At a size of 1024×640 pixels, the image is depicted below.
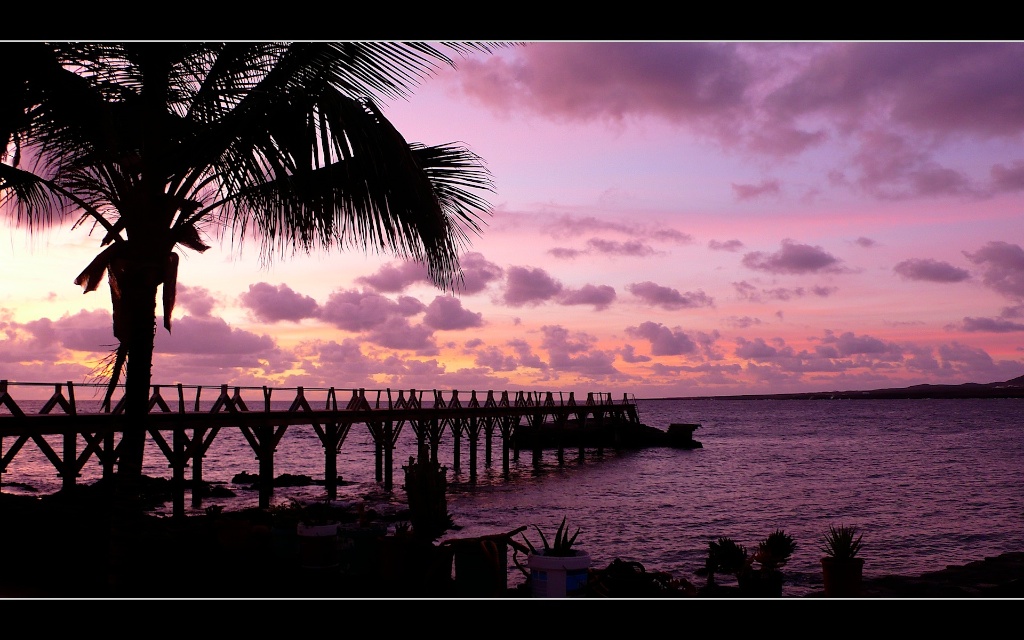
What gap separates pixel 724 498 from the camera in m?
36.4

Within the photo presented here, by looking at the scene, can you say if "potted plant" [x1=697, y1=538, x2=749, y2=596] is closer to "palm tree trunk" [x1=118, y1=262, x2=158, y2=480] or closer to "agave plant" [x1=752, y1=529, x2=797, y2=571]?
"agave plant" [x1=752, y1=529, x2=797, y2=571]

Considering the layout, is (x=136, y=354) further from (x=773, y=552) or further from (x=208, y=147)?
(x=773, y=552)

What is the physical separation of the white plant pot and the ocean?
569cm

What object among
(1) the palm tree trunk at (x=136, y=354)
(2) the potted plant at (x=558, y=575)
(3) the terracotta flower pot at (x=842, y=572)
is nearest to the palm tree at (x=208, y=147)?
(1) the palm tree trunk at (x=136, y=354)

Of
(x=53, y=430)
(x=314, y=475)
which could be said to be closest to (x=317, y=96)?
(x=53, y=430)

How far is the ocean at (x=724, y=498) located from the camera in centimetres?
2384

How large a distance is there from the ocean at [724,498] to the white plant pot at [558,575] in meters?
5.69

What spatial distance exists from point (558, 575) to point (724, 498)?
105 ft

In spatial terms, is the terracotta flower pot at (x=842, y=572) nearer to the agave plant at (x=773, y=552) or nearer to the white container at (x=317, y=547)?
the agave plant at (x=773, y=552)

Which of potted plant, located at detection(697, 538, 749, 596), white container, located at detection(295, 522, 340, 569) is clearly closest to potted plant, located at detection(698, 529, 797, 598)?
potted plant, located at detection(697, 538, 749, 596)

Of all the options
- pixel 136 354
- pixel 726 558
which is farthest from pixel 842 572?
pixel 136 354

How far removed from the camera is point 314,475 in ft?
165
